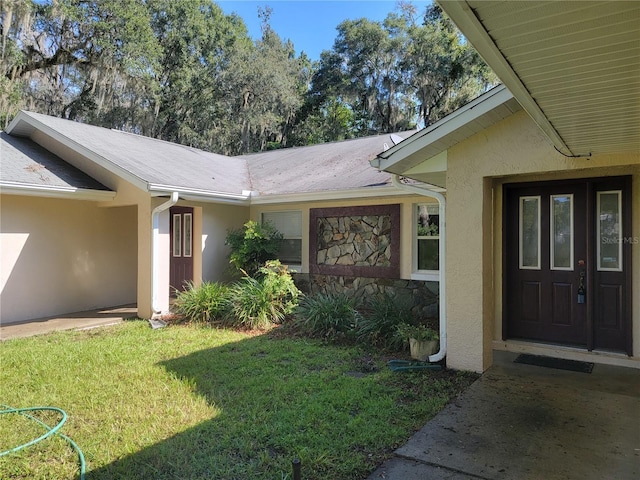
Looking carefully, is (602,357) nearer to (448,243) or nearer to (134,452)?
(448,243)

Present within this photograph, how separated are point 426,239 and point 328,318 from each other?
8.66ft

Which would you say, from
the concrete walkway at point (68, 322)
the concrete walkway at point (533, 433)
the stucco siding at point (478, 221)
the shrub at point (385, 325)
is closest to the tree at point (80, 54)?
the concrete walkway at point (68, 322)

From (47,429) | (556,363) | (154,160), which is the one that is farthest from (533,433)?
(154,160)

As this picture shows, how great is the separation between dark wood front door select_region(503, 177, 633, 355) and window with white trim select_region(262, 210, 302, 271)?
16.7 ft

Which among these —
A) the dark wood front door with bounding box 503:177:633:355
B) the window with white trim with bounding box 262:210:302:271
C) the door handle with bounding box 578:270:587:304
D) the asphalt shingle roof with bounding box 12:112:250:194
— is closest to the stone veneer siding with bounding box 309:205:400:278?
the window with white trim with bounding box 262:210:302:271

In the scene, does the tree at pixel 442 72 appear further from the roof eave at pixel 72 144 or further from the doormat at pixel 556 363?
the doormat at pixel 556 363

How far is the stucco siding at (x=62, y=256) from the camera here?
27.2 ft

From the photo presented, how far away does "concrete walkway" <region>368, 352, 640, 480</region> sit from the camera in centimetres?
304

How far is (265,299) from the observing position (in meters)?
8.12

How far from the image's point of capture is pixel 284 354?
607cm

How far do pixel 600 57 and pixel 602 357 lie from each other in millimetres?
4290

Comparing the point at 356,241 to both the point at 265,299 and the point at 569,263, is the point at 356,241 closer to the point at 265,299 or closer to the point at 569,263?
the point at 265,299

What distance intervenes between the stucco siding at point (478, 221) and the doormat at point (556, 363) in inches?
23.3

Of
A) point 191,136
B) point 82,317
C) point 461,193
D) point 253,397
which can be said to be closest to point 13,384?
point 253,397
